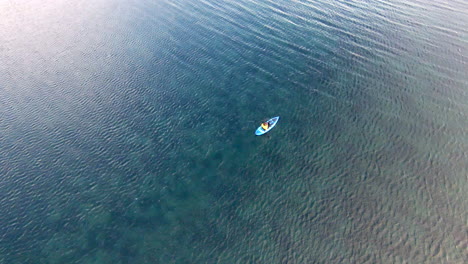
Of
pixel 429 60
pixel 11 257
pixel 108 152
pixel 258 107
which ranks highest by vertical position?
pixel 429 60

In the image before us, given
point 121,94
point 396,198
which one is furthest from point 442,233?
point 121,94

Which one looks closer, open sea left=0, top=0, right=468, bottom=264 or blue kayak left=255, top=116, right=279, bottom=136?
open sea left=0, top=0, right=468, bottom=264

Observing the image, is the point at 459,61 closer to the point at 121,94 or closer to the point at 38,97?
the point at 121,94

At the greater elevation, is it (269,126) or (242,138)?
(269,126)

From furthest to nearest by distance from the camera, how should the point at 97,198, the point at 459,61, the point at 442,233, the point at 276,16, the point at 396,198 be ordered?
the point at 276,16 → the point at 459,61 → the point at 97,198 → the point at 396,198 → the point at 442,233

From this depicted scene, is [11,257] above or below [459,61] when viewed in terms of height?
below

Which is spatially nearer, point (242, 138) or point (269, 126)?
point (242, 138)

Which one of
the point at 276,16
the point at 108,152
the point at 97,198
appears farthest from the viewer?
the point at 276,16

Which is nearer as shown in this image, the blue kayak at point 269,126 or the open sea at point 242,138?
the open sea at point 242,138
